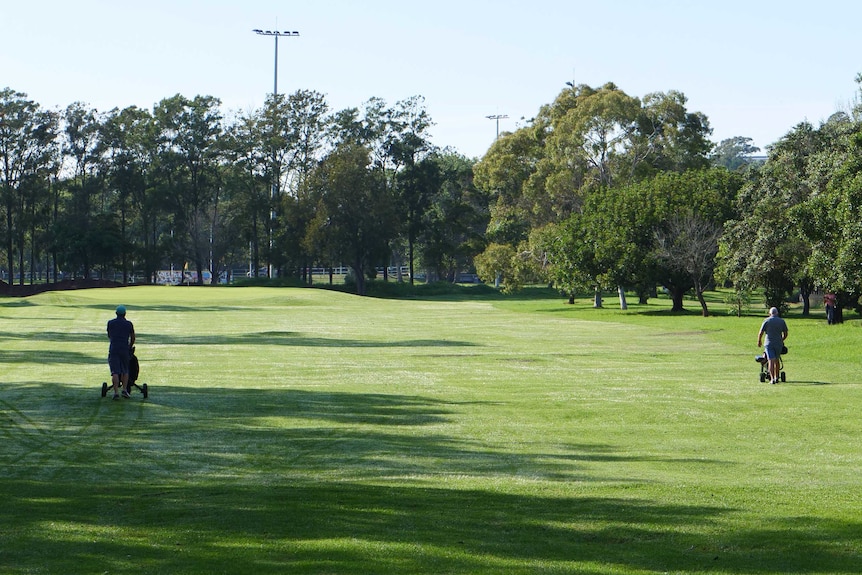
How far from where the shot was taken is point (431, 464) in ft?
47.9

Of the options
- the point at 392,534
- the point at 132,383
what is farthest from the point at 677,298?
the point at 392,534

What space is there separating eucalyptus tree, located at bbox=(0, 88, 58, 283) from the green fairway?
289 feet

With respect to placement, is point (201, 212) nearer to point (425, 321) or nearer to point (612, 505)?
point (425, 321)

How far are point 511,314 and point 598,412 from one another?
5009cm

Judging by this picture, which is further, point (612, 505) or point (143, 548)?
point (612, 505)

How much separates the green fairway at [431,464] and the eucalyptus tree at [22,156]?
8811 cm

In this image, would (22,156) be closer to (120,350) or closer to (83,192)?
(83,192)

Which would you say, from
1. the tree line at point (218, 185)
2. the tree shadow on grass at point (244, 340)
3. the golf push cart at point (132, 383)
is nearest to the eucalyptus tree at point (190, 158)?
the tree line at point (218, 185)

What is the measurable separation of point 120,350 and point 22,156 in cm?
10532

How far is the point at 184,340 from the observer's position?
42812 millimetres

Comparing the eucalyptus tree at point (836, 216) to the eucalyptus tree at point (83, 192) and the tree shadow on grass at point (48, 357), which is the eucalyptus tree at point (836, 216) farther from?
the eucalyptus tree at point (83, 192)

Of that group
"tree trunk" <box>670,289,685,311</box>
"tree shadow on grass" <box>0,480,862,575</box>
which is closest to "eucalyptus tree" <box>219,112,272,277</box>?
"tree trunk" <box>670,289,685,311</box>

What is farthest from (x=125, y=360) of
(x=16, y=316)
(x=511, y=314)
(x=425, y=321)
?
(x=511, y=314)

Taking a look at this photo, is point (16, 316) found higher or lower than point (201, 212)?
lower
